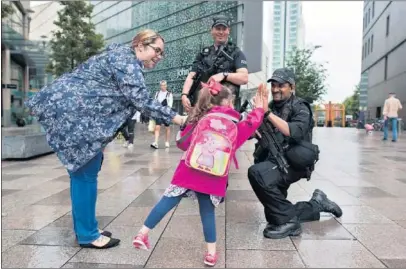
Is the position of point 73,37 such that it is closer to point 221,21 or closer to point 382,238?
point 221,21

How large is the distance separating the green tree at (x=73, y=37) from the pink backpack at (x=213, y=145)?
2596 cm

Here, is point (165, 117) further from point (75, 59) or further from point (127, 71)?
point (75, 59)

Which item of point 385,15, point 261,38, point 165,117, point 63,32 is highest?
point 385,15

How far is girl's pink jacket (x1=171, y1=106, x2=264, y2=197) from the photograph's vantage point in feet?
10.6

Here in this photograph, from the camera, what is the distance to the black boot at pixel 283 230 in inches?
150

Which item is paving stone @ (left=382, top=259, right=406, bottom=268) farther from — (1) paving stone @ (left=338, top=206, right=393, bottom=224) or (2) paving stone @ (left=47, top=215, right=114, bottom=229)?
(2) paving stone @ (left=47, top=215, right=114, bottom=229)

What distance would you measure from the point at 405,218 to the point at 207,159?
102 inches

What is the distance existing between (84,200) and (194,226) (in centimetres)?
115

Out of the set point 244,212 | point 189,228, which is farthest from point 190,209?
point 189,228

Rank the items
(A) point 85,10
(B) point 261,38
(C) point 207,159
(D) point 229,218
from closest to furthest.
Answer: (C) point 207,159, (D) point 229,218, (B) point 261,38, (A) point 85,10

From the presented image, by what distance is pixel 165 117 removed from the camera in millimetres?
3340

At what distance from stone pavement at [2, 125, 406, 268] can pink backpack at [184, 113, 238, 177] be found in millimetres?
732

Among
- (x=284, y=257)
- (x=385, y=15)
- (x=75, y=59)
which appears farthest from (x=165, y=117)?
(x=385, y=15)

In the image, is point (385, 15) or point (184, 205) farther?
point (385, 15)
